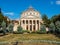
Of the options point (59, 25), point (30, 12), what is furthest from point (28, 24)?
point (59, 25)

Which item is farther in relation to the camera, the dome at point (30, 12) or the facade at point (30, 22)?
the dome at point (30, 12)

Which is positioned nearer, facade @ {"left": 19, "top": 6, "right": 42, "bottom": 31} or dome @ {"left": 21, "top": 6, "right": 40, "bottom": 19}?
facade @ {"left": 19, "top": 6, "right": 42, "bottom": 31}

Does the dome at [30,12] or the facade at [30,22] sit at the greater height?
the dome at [30,12]

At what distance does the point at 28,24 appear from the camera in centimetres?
9888

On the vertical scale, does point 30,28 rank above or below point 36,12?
below

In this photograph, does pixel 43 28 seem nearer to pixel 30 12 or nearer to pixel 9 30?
pixel 9 30

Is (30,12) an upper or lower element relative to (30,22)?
upper

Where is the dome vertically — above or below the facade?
above

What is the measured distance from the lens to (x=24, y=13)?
4252 inches

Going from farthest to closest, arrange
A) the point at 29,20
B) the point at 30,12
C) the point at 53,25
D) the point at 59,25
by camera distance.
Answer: the point at 30,12 → the point at 29,20 → the point at 53,25 → the point at 59,25

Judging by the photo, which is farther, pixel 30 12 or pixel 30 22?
pixel 30 12

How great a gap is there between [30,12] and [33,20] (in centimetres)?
976

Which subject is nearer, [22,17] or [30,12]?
[22,17]

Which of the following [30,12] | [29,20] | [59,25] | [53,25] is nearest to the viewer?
[59,25]
